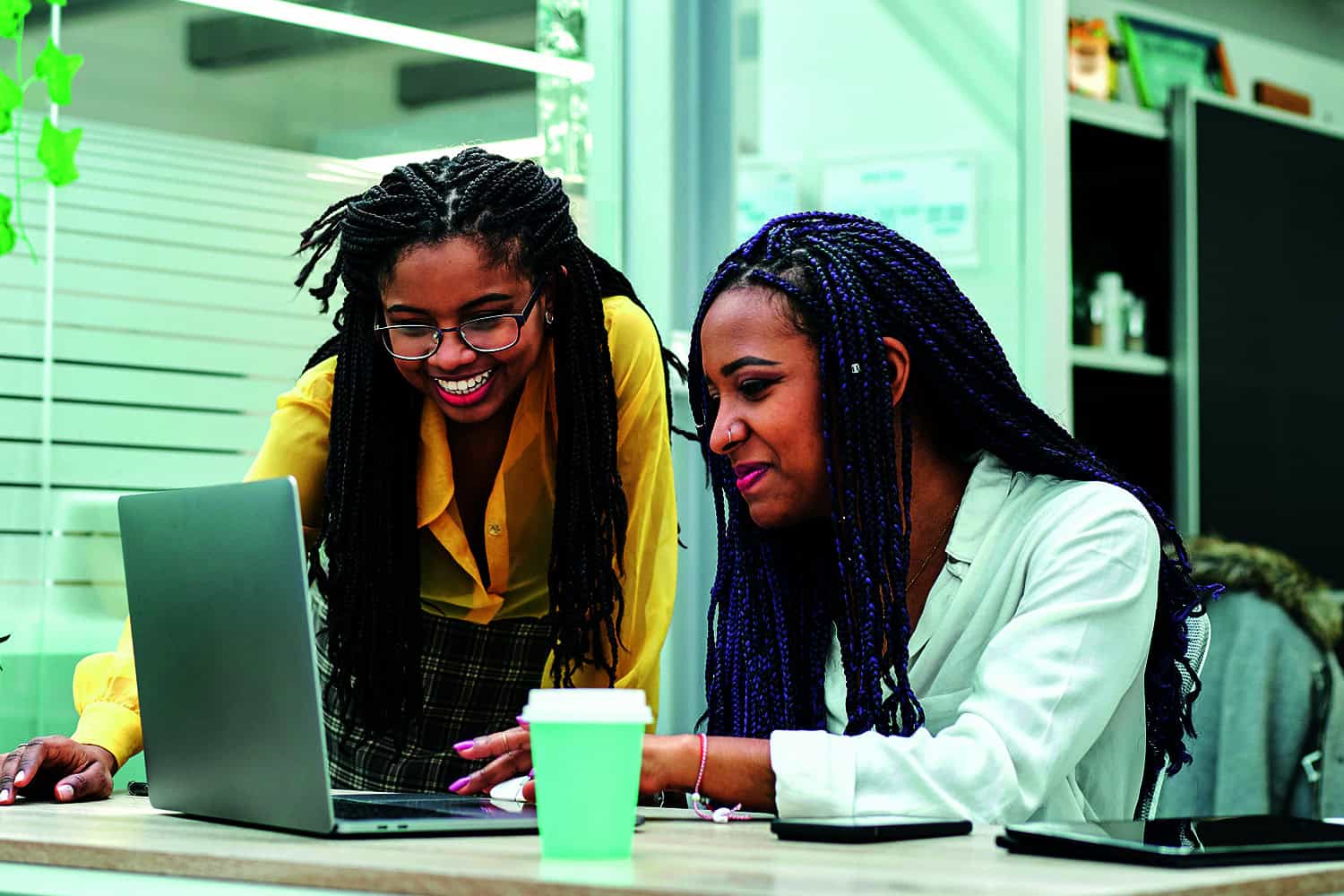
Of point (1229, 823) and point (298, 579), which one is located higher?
point (298, 579)

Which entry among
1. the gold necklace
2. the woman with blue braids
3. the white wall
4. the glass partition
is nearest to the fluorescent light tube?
the glass partition

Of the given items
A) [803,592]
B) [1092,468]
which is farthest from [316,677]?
[1092,468]

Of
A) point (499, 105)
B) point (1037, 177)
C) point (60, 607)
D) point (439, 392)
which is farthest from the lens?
point (1037, 177)

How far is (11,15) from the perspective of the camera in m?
1.96

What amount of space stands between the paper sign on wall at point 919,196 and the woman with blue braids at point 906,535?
2.04 meters

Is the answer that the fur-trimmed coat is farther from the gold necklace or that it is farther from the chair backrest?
the gold necklace

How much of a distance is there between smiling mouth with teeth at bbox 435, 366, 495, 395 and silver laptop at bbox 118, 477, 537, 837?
1.49ft

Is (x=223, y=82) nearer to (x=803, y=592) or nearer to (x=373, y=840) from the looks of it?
(x=803, y=592)

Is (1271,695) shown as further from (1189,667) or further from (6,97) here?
(6,97)

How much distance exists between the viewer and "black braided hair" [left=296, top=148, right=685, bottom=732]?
1.94 m

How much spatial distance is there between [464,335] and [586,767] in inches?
33.0

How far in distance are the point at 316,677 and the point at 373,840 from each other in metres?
0.12

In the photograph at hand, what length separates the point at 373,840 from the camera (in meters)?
1.19

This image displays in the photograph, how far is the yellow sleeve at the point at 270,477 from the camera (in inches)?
68.7
